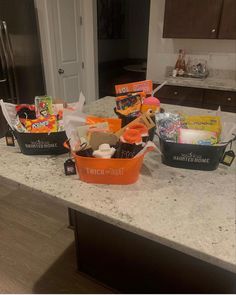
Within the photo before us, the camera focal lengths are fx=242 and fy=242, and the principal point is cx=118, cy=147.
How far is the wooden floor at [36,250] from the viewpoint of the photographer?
146 centimetres

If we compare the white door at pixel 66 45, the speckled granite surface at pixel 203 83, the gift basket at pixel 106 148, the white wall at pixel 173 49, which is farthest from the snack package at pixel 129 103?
the white door at pixel 66 45

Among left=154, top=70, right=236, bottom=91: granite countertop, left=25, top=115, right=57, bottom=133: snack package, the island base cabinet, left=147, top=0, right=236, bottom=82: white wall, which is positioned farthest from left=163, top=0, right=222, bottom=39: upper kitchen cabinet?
the island base cabinet

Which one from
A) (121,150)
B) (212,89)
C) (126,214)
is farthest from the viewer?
(212,89)

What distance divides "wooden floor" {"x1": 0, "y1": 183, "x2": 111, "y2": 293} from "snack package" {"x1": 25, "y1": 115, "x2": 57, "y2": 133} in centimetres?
35

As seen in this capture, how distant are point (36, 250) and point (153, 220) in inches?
51.7

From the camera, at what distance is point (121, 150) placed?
834 mm

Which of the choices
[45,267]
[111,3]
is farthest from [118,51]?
[45,267]

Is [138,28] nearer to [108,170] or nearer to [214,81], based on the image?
[214,81]

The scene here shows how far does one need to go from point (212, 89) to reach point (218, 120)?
69.4 inches

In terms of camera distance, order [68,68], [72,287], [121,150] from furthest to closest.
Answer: [68,68] → [72,287] → [121,150]

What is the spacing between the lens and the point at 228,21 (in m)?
2.49

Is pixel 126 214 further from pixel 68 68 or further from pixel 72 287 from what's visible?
pixel 68 68

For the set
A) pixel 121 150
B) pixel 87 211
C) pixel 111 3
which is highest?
pixel 111 3

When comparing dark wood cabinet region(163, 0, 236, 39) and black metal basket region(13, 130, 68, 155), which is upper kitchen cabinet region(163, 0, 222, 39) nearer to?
dark wood cabinet region(163, 0, 236, 39)
